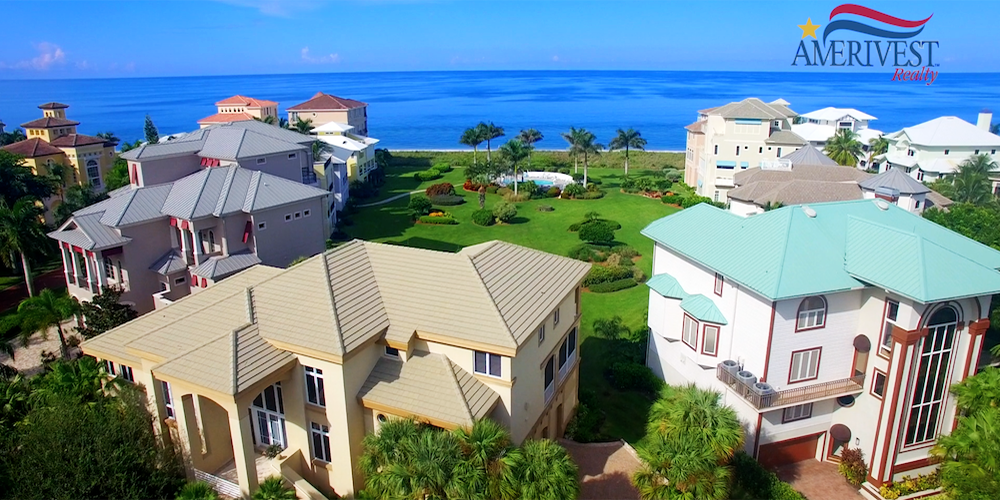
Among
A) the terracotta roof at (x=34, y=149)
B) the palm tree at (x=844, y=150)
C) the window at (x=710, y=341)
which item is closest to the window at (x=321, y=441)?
the window at (x=710, y=341)

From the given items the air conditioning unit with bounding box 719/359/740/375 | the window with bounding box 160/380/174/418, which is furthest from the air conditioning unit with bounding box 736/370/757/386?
the window with bounding box 160/380/174/418

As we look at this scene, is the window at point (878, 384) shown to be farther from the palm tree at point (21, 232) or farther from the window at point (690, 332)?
the palm tree at point (21, 232)

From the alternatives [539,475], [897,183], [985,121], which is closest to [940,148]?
[985,121]

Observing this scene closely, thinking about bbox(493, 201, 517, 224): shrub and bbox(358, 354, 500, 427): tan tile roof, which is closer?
bbox(358, 354, 500, 427): tan tile roof

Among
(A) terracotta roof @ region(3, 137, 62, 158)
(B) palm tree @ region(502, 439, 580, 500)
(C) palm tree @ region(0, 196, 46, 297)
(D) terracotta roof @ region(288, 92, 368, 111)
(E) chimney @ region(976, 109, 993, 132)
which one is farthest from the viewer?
(D) terracotta roof @ region(288, 92, 368, 111)

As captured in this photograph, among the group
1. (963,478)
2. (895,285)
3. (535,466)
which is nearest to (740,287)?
(895,285)

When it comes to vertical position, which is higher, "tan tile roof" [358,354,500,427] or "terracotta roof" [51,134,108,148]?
A: "terracotta roof" [51,134,108,148]

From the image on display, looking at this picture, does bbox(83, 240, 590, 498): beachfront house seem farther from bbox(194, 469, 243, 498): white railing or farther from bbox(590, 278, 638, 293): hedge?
bbox(590, 278, 638, 293): hedge

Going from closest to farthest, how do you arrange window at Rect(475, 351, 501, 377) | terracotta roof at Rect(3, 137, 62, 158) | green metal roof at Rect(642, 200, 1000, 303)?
window at Rect(475, 351, 501, 377)
green metal roof at Rect(642, 200, 1000, 303)
terracotta roof at Rect(3, 137, 62, 158)
